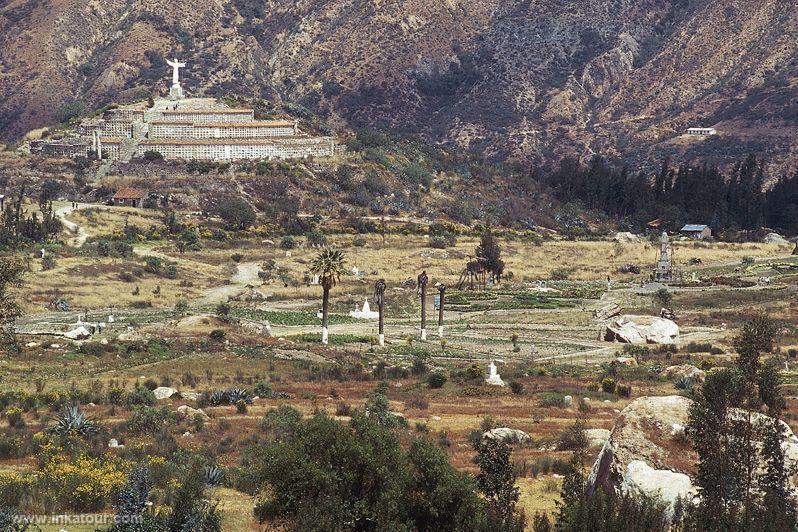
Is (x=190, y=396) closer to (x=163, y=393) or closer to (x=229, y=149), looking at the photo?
(x=163, y=393)

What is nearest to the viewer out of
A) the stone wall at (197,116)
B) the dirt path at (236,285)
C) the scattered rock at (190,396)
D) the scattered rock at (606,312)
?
the scattered rock at (190,396)

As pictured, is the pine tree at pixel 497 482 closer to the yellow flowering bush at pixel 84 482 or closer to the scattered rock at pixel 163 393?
the yellow flowering bush at pixel 84 482

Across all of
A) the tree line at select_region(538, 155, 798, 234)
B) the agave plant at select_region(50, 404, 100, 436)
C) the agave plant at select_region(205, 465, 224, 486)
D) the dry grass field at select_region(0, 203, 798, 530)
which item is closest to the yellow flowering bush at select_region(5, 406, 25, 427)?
the dry grass field at select_region(0, 203, 798, 530)

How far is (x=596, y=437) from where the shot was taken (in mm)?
34719

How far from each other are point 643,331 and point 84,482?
1732 inches

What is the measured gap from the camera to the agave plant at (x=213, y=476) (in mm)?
27773

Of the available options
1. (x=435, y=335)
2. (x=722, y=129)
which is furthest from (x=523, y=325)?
(x=722, y=129)

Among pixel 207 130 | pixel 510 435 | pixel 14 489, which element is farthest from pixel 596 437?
pixel 207 130

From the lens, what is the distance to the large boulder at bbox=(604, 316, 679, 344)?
2562 inches

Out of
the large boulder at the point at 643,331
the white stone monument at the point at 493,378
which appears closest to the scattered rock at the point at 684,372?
the white stone monument at the point at 493,378

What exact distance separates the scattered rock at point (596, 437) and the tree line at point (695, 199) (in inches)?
3905

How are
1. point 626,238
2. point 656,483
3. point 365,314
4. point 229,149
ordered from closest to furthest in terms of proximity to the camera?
point 656,483 → point 365,314 → point 626,238 → point 229,149

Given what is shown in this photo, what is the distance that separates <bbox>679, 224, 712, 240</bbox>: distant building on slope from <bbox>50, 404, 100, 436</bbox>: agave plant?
9901 centimetres

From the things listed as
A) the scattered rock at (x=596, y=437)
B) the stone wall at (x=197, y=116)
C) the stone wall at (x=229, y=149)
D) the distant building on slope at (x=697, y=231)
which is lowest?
the scattered rock at (x=596, y=437)
